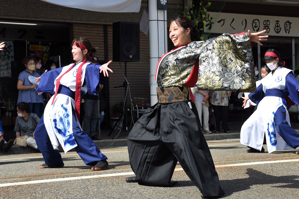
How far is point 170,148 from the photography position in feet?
15.4

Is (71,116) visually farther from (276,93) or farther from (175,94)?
(276,93)

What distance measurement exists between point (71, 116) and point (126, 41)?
Result: 4.66 m

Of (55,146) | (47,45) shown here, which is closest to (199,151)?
(55,146)

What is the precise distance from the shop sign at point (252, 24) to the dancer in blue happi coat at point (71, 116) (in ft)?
25.9

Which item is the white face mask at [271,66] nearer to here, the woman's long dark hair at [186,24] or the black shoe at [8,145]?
the woman's long dark hair at [186,24]

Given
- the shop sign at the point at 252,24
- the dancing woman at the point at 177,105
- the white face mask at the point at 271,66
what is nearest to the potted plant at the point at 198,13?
the shop sign at the point at 252,24

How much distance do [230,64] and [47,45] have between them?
10161 millimetres

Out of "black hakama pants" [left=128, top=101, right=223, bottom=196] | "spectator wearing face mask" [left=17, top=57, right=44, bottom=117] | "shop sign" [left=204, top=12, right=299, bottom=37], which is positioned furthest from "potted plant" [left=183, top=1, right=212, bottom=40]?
"black hakama pants" [left=128, top=101, right=223, bottom=196]

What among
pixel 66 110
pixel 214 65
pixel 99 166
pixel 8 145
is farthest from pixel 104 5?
pixel 214 65

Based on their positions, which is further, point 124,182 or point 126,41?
point 126,41

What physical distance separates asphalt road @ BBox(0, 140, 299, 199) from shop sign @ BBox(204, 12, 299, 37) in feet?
26.3

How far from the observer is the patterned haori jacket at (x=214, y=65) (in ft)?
15.4

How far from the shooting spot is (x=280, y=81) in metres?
7.65

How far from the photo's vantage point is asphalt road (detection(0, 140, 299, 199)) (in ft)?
15.1
